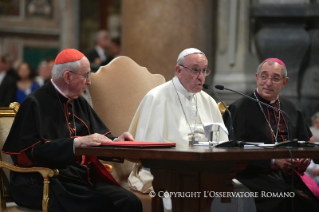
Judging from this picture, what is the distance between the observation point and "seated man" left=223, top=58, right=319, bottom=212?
15.0 feet

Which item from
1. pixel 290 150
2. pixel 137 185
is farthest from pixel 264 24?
pixel 290 150

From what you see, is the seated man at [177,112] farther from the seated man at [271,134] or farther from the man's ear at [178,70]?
the seated man at [271,134]

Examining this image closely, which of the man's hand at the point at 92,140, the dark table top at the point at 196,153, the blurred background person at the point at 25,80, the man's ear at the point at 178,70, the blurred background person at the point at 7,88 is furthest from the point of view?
the blurred background person at the point at 25,80

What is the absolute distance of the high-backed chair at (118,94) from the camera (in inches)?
197

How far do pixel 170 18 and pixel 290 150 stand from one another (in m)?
3.48

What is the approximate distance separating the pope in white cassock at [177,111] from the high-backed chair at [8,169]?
0.86m

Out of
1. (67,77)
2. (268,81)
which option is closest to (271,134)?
(268,81)

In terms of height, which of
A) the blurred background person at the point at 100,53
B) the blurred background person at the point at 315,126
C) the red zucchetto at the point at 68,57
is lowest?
the blurred background person at the point at 315,126

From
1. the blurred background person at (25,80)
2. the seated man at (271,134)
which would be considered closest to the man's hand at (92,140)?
the seated man at (271,134)

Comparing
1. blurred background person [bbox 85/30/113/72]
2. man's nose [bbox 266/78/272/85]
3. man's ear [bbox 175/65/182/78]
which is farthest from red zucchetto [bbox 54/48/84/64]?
blurred background person [bbox 85/30/113/72]

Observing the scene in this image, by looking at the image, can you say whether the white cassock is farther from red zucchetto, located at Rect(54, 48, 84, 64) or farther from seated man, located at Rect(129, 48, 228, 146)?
red zucchetto, located at Rect(54, 48, 84, 64)

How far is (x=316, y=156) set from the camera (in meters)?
3.60

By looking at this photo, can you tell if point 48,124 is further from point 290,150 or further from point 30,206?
point 290,150

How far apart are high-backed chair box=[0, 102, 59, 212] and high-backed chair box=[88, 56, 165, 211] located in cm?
77
